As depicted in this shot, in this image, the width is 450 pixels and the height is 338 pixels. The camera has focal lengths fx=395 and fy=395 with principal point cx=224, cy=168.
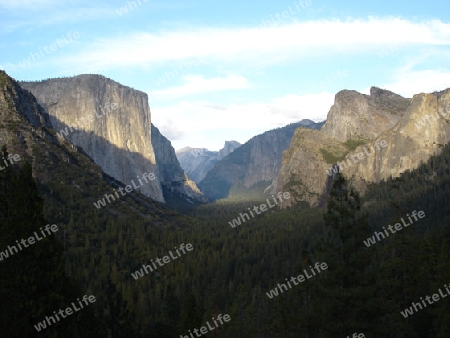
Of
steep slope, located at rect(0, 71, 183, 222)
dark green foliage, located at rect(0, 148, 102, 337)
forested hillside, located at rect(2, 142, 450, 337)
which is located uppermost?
steep slope, located at rect(0, 71, 183, 222)

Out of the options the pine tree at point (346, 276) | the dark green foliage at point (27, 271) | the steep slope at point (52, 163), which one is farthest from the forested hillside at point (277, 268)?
the dark green foliage at point (27, 271)

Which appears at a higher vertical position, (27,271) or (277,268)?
(27,271)

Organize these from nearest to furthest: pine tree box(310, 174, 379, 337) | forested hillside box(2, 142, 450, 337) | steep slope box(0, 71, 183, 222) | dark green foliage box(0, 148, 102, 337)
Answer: dark green foliage box(0, 148, 102, 337) → pine tree box(310, 174, 379, 337) → forested hillside box(2, 142, 450, 337) → steep slope box(0, 71, 183, 222)

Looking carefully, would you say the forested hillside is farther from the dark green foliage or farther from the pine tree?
the dark green foliage

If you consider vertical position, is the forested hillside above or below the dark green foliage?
below

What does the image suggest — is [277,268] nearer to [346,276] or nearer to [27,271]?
[346,276]

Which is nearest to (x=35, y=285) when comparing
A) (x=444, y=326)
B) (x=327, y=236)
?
(x=327, y=236)

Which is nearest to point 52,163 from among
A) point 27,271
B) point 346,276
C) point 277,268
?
point 277,268

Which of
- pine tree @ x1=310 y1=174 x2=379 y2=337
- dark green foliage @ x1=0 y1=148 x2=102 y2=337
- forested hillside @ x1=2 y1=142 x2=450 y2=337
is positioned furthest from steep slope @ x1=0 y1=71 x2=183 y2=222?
pine tree @ x1=310 y1=174 x2=379 y2=337

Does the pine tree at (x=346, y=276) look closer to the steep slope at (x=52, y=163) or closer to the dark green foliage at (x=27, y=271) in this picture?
the dark green foliage at (x=27, y=271)

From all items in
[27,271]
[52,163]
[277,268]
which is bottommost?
[277,268]

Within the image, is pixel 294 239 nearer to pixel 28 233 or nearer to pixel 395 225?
pixel 395 225
